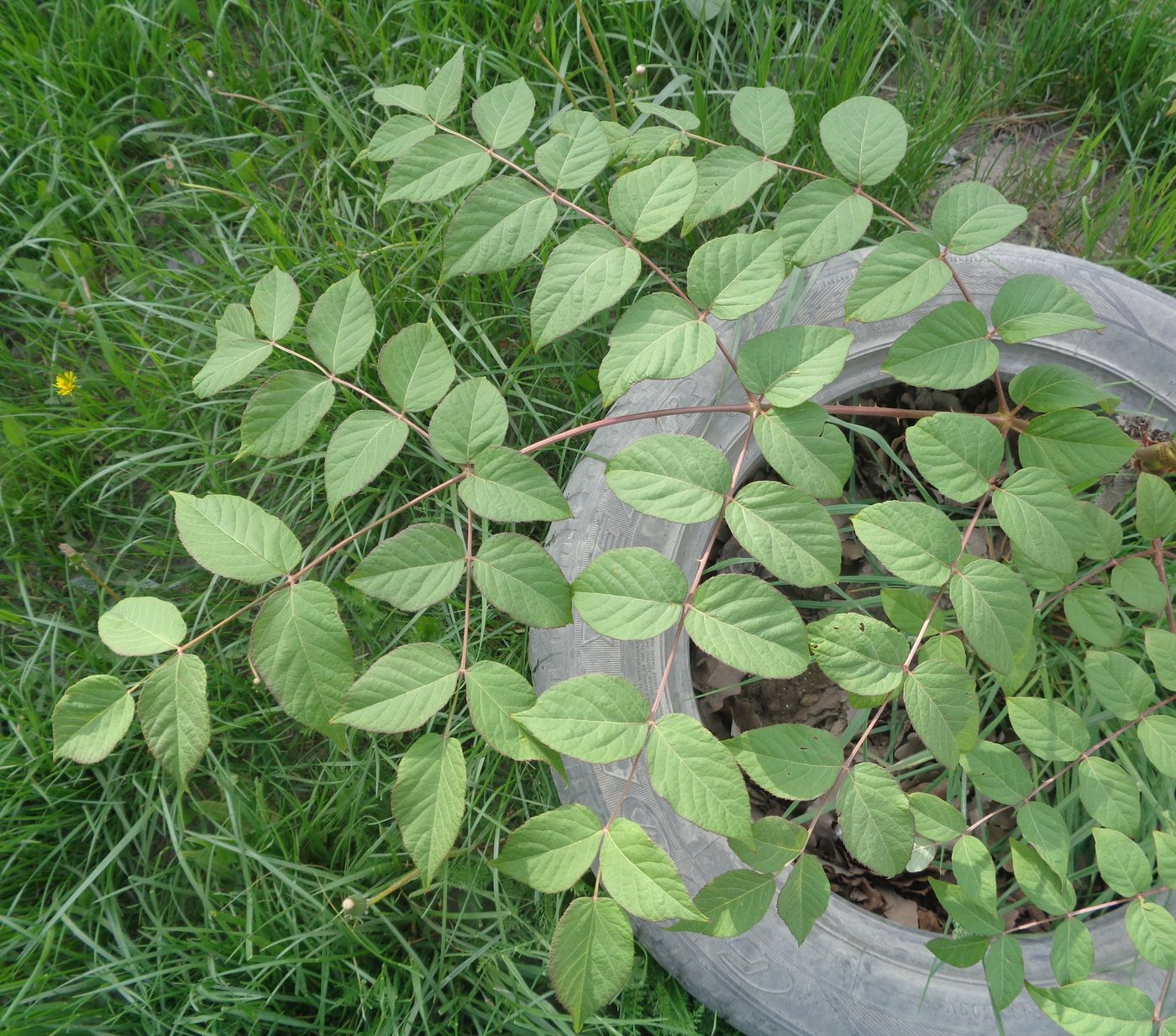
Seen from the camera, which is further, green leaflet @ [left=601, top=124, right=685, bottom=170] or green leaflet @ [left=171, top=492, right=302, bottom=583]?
green leaflet @ [left=601, top=124, right=685, bottom=170]

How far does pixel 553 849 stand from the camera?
3.05 feet

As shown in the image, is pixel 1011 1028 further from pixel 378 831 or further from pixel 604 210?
pixel 604 210

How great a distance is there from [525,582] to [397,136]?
0.66 metres

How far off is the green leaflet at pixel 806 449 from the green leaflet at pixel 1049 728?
40cm

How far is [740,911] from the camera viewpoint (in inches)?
39.1

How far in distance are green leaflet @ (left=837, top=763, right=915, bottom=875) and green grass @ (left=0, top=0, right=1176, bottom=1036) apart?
0.69m

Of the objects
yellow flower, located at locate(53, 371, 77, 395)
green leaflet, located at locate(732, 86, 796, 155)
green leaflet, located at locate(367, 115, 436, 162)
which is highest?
green leaflet, located at locate(732, 86, 796, 155)

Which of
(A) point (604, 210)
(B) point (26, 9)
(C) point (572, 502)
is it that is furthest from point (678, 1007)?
(B) point (26, 9)

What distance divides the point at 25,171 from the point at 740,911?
2019 millimetres

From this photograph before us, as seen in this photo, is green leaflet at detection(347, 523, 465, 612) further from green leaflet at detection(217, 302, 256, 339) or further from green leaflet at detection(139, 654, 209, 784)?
green leaflet at detection(217, 302, 256, 339)

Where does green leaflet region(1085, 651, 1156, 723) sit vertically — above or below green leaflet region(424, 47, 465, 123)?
below

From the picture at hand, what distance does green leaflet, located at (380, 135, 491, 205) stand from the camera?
114cm

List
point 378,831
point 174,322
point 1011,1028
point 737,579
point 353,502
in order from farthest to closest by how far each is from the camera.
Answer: point 174,322 < point 353,502 < point 378,831 < point 1011,1028 < point 737,579

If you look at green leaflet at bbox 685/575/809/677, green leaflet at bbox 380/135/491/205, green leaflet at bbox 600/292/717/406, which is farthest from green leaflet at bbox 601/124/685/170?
green leaflet at bbox 685/575/809/677
